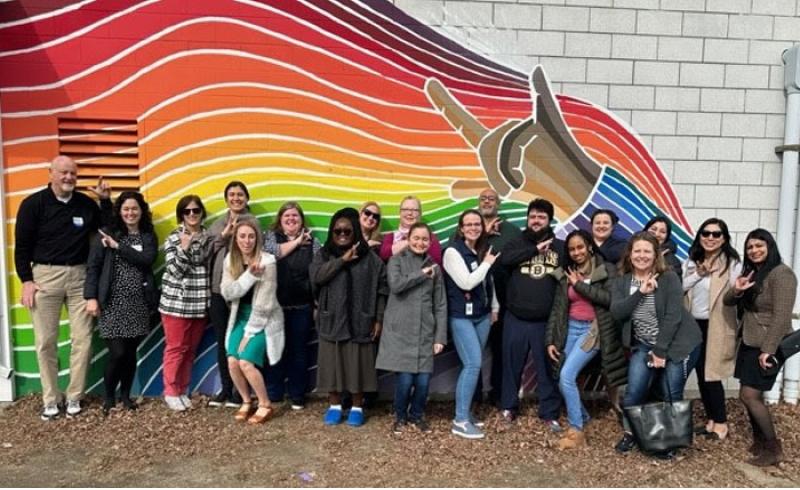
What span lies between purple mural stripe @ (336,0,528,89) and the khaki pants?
317 centimetres

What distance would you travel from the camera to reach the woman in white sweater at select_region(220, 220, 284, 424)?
4.23 meters

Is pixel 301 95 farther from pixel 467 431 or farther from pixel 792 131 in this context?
pixel 792 131

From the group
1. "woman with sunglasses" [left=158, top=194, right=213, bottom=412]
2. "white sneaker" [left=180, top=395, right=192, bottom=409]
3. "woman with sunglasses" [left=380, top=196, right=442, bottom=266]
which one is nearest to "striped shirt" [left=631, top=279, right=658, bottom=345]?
"woman with sunglasses" [left=380, top=196, right=442, bottom=266]

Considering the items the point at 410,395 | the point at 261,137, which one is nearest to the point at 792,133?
the point at 410,395

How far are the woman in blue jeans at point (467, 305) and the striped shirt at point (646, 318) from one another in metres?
1.03

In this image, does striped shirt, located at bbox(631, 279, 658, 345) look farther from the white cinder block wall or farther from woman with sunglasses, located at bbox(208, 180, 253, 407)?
woman with sunglasses, located at bbox(208, 180, 253, 407)

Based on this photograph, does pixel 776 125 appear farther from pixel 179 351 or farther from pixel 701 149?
pixel 179 351

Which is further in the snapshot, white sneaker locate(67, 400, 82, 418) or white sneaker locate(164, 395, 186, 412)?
white sneaker locate(164, 395, 186, 412)

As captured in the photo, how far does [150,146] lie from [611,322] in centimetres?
394

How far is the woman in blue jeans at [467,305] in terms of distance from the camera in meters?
4.20

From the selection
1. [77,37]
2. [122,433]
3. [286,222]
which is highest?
[77,37]

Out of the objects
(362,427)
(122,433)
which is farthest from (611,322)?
(122,433)

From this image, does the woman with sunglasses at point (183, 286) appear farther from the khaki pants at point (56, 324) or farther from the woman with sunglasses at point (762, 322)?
the woman with sunglasses at point (762, 322)

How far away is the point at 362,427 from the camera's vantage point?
14.4 ft
